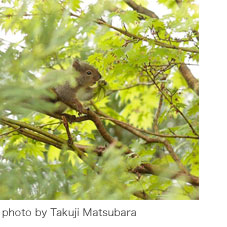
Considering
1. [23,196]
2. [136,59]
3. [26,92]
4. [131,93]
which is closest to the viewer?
[26,92]

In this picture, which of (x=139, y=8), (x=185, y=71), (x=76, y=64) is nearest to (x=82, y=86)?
(x=76, y=64)

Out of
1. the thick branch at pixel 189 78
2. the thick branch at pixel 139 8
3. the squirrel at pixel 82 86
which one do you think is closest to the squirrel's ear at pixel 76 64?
the squirrel at pixel 82 86

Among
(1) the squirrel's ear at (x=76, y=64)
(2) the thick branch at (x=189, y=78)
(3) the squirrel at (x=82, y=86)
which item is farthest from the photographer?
A: (2) the thick branch at (x=189, y=78)

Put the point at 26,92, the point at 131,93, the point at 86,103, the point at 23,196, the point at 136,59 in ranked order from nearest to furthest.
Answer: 1. the point at 26,92
2. the point at 23,196
3. the point at 136,59
4. the point at 86,103
5. the point at 131,93

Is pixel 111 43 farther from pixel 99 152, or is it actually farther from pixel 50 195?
pixel 50 195

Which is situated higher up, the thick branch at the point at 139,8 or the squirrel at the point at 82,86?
the thick branch at the point at 139,8

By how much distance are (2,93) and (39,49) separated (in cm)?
10

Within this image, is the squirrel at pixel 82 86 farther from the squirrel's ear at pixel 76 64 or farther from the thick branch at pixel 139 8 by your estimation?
the thick branch at pixel 139 8

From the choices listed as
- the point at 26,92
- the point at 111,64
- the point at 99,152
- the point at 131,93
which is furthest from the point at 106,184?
the point at 131,93

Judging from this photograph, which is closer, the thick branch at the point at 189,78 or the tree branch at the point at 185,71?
the tree branch at the point at 185,71

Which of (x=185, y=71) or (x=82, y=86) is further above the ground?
(x=185, y=71)

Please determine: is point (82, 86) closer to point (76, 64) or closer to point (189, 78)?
point (76, 64)
